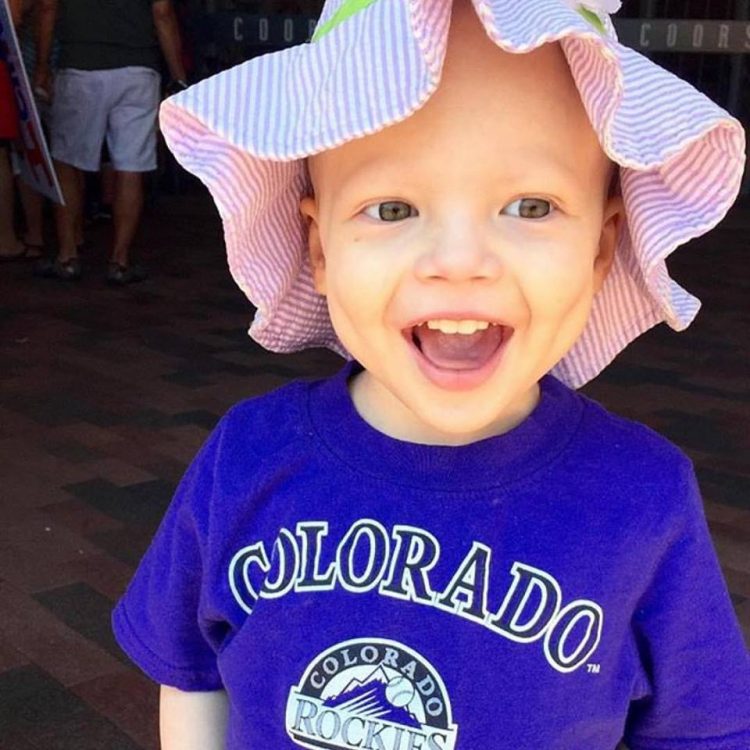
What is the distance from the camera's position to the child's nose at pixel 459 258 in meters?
1.02

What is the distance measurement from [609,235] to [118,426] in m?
3.05

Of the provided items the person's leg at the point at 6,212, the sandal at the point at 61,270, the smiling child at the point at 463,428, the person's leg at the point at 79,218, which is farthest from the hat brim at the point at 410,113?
the person's leg at the point at 6,212

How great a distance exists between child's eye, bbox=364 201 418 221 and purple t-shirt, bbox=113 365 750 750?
0.23 meters

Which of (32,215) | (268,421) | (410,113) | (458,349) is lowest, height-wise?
(32,215)

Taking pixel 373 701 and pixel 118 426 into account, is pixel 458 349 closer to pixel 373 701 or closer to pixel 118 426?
pixel 373 701

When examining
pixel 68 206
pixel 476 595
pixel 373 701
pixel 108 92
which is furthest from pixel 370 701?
pixel 68 206

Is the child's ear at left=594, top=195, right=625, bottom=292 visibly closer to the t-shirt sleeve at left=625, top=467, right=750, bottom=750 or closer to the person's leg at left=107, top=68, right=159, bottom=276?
the t-shirt sleeve at left=625, top=467, right=750, bottom=750

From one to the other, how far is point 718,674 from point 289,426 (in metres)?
0.49

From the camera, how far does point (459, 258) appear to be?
102 centimetres

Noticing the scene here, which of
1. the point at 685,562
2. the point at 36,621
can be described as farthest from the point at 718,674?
the point at 36,621

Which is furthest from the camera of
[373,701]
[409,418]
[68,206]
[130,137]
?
[68,206]

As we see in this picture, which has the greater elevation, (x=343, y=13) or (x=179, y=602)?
(x=343, y=13)

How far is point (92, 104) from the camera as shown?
589 cm

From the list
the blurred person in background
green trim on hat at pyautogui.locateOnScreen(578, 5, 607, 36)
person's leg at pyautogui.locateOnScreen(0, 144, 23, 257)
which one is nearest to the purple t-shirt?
green trim on hat at pyautogui.locateOnScreen(578, 5, 607, 36)
